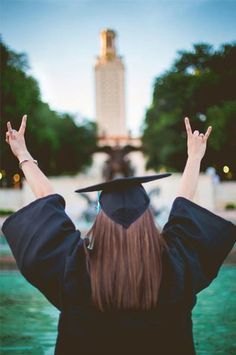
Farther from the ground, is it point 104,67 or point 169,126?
point 104,67

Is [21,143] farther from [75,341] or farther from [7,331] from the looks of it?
[7,331]

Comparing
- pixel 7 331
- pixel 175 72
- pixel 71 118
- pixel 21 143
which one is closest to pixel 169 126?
pixel 175 72

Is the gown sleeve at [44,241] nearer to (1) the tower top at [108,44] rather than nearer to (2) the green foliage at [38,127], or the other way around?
(2) the green foliage at [38,127]

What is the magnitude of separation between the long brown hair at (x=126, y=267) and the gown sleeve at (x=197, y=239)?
83 millimetres

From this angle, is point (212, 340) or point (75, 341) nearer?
point (75, 341)

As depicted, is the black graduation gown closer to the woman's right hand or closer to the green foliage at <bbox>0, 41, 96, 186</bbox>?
the woman's right hand

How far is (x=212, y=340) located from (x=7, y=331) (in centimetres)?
201

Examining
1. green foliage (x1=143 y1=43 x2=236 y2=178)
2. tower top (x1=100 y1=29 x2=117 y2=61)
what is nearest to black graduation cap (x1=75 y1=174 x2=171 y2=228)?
green foliage (x1=143 y1=43 x2=236 y2=178)

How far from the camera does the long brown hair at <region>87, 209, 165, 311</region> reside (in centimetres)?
169

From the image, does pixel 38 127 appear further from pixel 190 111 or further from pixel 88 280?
pixel 88 280

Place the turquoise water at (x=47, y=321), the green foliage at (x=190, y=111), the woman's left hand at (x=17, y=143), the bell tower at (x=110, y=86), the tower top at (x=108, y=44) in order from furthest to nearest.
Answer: the tower top at (x=108, y=44)
the bell tower at (x=110, y=86)
the green foliage at (x=190, y=111)
the turquoise water at (x=47, y=321)
the woman's left hand at (x=17, y=143)

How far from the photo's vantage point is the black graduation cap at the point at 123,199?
1762 mm

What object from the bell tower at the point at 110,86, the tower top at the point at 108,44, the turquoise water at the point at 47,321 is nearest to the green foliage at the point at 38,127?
the turquoise water at the point at 47,321

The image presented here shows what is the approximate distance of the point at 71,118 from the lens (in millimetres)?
53062
